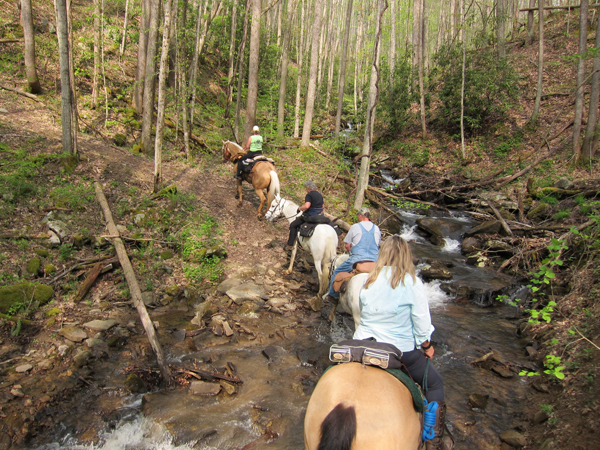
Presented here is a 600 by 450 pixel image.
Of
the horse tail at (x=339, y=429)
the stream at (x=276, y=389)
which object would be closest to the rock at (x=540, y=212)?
the stream at (x=276, y=389)

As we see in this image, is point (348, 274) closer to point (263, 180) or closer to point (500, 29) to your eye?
point (263, 180)

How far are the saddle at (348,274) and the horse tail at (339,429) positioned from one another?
312cm

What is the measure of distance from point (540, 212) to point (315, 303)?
905 centimetres

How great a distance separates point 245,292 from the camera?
715 centimetres

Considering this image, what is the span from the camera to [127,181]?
9.15 meters

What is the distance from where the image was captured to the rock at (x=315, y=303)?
7.14 meters

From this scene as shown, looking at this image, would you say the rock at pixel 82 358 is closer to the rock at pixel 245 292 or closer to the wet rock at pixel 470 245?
the rock at pixel 245 292

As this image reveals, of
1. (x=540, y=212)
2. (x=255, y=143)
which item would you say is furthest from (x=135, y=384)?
(x=540, y=212)

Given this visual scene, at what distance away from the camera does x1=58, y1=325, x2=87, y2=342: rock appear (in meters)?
5.11

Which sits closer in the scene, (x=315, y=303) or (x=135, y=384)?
(x=135, y=384)

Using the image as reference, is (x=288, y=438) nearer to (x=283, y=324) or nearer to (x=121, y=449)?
(x=121, y=449)

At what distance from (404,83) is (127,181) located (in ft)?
60.8

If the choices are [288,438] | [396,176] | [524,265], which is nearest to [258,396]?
[288,438]

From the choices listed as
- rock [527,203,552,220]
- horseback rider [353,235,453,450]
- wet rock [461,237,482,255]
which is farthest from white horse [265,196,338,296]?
rock [527,203,552,220]
